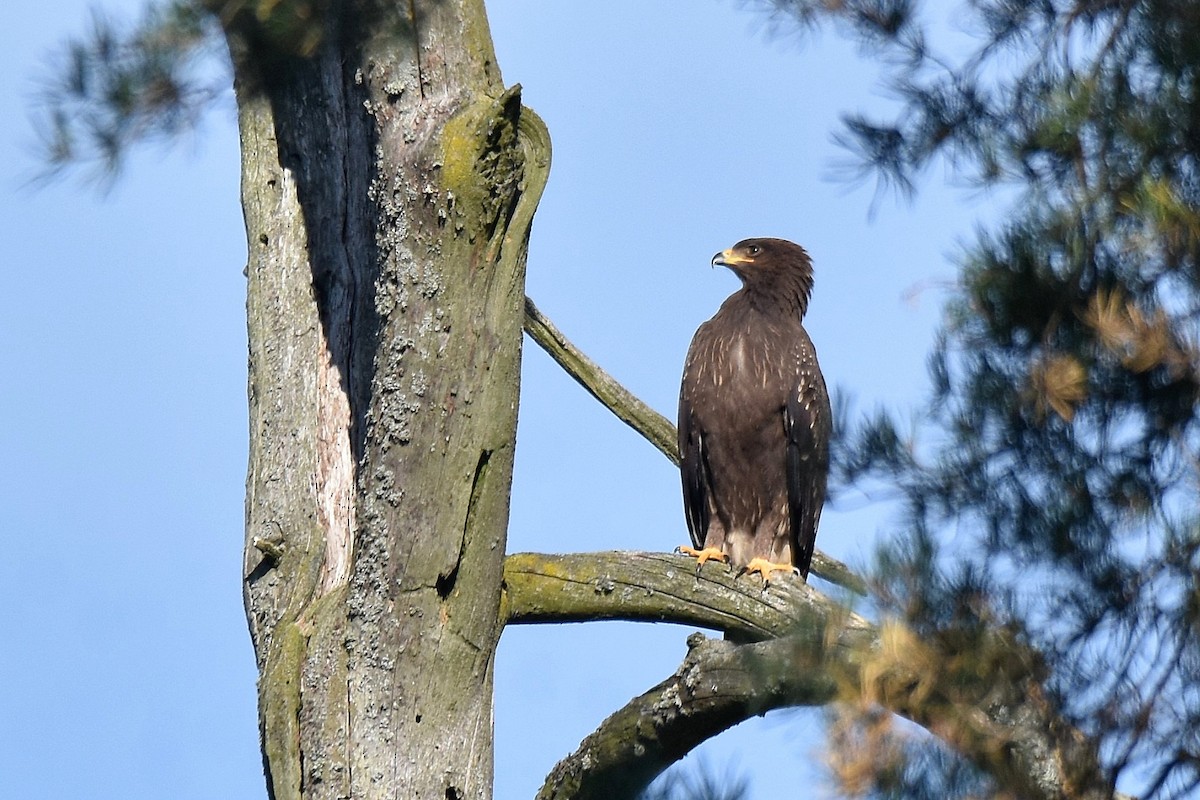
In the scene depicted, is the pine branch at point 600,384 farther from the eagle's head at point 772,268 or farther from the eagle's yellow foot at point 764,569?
the eagle's head at point 772,268

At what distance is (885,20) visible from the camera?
11.5 ft

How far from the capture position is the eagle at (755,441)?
6.05 m

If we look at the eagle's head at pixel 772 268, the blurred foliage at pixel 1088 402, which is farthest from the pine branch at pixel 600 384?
the blurred foliage at pixel 1088 402

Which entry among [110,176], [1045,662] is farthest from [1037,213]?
[110,176]

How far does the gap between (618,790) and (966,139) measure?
220 cm

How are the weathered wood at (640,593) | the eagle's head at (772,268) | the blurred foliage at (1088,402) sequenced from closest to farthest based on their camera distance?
the blurred foliage at (1088,402), the weathered wood at (640,593), the eagle's head at (772,268)

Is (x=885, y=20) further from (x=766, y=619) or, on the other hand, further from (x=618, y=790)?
(x=618, y=790)

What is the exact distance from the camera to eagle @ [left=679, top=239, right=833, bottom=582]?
6.05m

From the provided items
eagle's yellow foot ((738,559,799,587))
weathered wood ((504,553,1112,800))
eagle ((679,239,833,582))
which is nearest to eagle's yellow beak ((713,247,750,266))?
eagle ((679,239,833,582))

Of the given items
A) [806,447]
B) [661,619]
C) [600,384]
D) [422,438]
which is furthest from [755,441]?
[422,438]

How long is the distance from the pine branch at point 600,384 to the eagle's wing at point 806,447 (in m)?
0.31

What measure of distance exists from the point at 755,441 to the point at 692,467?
300 mm

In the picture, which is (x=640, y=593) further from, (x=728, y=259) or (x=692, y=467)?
(x=728, y=259)

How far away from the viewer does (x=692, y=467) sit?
621cm
